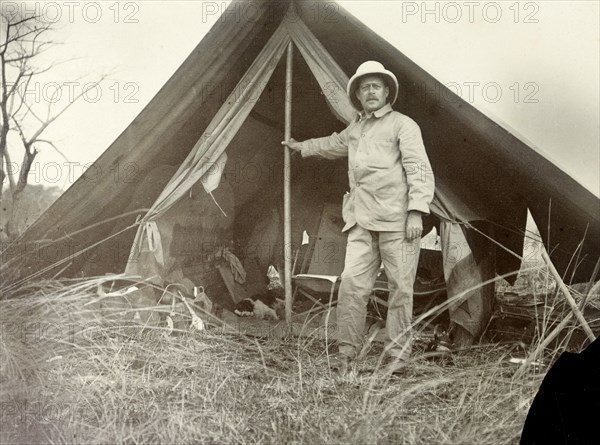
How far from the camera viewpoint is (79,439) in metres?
2.47

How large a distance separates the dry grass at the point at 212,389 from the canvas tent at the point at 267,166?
0.85ft

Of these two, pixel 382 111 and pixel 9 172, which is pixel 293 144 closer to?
pixel 382 111

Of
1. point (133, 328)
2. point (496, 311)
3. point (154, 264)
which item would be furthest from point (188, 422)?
point (496, 311)

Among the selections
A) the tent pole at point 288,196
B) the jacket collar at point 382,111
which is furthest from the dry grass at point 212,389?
the jacket collar at point 382,111

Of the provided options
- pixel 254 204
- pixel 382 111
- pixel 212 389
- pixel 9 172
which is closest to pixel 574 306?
pixel 382 111

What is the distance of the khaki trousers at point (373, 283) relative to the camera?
253 cm

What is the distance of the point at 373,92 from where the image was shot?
2566 millimetres

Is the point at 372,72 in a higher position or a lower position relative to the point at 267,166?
higher

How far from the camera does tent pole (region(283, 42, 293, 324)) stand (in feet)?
8.69

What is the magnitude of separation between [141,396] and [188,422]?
232mm

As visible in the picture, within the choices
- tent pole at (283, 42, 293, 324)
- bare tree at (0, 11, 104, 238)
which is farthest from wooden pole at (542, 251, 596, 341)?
bare tree at (0, 11, 104, 238)

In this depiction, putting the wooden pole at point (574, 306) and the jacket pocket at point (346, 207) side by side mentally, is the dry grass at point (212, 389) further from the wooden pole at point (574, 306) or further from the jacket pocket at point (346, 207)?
the jacket pocket at point (346, 207)

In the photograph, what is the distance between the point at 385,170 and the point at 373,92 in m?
0.34

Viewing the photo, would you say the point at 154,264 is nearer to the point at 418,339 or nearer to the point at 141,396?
the point at 141,396
